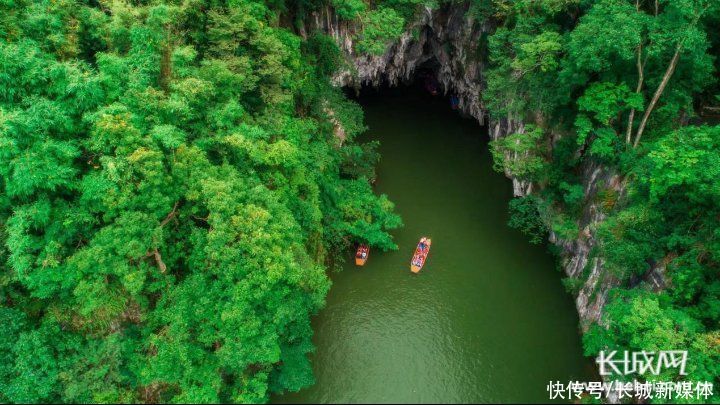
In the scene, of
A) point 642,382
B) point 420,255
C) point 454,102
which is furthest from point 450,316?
point 454,102

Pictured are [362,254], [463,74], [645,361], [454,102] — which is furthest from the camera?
[454,102]

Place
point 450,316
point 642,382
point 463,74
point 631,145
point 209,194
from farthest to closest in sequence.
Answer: point 463,74, point 450,316, point 631,145, point 642,382, point 209,194

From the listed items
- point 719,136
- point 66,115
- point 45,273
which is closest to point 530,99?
point 719,136

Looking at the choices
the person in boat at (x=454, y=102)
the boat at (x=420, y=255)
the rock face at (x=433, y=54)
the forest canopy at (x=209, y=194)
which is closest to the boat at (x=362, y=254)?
the boat at (x=420, y=255)

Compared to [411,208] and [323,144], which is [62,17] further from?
[411,208]

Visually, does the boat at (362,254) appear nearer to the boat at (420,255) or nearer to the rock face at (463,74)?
the boat at (420,255)

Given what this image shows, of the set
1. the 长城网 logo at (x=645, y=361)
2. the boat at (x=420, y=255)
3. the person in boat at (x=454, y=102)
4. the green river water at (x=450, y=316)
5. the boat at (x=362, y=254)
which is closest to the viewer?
the 长城网 logo at (x=645, y=361)

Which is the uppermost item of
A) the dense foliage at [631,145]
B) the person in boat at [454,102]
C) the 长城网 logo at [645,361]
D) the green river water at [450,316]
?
the dense foliage at [631,145]

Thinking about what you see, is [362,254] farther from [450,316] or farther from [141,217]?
[141,217]
